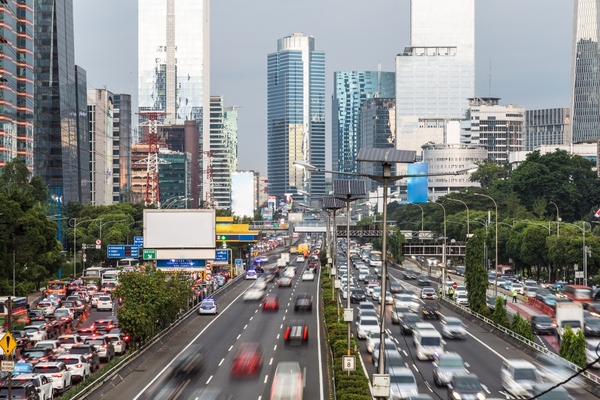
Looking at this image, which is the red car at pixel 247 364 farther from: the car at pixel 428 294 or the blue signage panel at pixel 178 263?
the car at pixel 428 294

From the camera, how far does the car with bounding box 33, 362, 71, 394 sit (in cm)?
4162

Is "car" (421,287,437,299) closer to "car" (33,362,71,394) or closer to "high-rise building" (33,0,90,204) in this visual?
"car" (33,362,71,394)

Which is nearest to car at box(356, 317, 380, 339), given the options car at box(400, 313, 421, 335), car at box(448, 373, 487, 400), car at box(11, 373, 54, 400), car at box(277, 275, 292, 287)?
car at box(400, 313, 421, 335)

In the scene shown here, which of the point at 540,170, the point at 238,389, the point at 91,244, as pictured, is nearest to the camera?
the point at 238,389

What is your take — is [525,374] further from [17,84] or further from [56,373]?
[17,84]

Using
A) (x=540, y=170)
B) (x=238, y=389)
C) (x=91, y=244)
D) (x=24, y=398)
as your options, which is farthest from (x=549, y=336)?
(x=540, y=170)

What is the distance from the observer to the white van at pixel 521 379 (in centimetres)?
4106

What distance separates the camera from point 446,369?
45.0 meters

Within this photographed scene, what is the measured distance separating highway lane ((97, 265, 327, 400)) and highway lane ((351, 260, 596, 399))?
Answer: 3985 millimetres

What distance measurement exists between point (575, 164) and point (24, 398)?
174 m

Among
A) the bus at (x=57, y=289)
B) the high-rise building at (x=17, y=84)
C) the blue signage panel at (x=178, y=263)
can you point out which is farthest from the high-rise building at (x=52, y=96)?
the blue signage panel at (x=178, y=263)

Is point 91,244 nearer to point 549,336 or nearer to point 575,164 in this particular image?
point 549,336

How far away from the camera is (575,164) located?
649 ft

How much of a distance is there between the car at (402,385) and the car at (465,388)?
1536 mm
